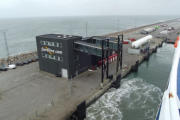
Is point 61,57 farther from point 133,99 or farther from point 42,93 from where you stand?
point 133,99

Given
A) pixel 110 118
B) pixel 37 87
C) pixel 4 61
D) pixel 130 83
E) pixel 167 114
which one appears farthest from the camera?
pixel 4 61

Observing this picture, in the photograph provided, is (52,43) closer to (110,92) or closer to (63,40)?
(63,40)

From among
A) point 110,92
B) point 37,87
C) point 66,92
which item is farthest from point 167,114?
point 37,87

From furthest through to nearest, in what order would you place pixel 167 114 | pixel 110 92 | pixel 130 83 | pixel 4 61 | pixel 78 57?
pixel 4 61 < pixel 130 83 < pixel 78 57 < pixel 110 92 < pixel 167 114

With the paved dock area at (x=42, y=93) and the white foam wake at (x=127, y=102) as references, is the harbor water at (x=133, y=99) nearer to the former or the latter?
the white foam wake at (x=127, y=102)

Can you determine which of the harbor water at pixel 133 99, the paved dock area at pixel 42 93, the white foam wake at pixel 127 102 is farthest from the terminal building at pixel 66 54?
the harbor water at pixel 133 99

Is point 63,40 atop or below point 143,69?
atop
